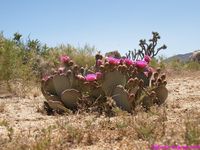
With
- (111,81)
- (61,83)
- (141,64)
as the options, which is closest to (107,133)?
(111,81)

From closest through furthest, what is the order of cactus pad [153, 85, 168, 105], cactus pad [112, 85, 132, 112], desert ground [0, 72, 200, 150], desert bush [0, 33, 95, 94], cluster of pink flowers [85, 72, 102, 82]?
desert ground [0, 72, 200, 150] → cactus pad [112, 85, 132, 112] → cluster of pink flowers [85, 72, 102, 82] → cactus pad [153, 85, 168, 105] → desert bush [0, 33, 95, 94]

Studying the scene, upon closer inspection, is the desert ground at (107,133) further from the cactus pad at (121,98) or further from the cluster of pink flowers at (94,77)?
the cluster of pink flowers at (94,77)

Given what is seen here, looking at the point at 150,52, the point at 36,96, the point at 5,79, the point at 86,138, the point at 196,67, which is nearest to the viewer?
the point at 86,138

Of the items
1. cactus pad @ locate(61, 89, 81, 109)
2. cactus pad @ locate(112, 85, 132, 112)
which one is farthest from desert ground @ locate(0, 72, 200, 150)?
cactus pad @ locate(61, 89, 81, 109)

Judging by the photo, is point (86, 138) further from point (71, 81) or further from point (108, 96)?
point (71, 81)

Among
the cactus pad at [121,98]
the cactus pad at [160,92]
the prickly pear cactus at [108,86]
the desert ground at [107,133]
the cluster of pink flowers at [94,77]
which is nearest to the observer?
the desert ground at [107,133]

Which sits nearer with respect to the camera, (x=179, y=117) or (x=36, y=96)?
(x=179, y=117)

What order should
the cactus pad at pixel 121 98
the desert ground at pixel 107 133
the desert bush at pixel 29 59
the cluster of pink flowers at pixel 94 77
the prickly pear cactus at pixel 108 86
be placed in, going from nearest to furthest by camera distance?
the desert ground at pixel 107 133
the cactus pad at pixel 121 98
the prickly pear cactus at pixel 108 86
the cluster of pink flowers at pixel 94 77
the desert bush at pixel 29 59

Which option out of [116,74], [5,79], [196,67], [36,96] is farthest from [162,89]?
[196,67]

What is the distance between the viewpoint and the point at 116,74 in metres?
6.88

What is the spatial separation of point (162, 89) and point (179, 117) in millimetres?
1537

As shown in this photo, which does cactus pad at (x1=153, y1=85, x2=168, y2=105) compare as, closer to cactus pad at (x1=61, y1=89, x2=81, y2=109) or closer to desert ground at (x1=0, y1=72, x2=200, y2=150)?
desert ground at (x1=0, y1=72, x2=200, y2=150)

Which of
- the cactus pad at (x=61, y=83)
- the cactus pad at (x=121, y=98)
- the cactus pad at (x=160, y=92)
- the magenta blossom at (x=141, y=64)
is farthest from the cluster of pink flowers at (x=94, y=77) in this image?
the cactus pad at (x=160, y=92)

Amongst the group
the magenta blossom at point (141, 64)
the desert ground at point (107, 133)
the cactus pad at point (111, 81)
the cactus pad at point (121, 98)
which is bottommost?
the desert ground at point (107, 133)
